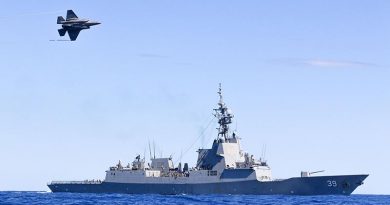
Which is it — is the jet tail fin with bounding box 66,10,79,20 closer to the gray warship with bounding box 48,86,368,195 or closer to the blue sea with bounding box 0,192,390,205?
the blue sea with bounding box 0,192,390,205

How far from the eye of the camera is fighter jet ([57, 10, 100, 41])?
229ft

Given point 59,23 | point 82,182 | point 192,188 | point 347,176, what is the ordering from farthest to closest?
point 82,182 < point 192,188 < point 347,176 < point 59,23

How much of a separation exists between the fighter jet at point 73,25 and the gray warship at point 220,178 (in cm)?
4469

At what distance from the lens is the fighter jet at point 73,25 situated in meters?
69.9

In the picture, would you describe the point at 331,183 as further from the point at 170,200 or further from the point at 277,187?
the point at 170,200

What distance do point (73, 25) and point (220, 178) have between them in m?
46.8

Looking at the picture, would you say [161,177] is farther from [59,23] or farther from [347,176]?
[59,23]

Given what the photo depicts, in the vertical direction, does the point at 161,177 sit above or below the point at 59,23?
below

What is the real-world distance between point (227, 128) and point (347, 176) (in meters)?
19.8

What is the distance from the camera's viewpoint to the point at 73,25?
7012cm

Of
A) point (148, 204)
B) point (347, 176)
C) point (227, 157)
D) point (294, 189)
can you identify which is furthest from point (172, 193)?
point (148, 204)

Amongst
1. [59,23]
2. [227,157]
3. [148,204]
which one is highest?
[59,23]

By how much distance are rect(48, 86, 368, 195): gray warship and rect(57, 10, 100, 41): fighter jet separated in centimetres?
4469

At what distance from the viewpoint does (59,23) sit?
234 ft
